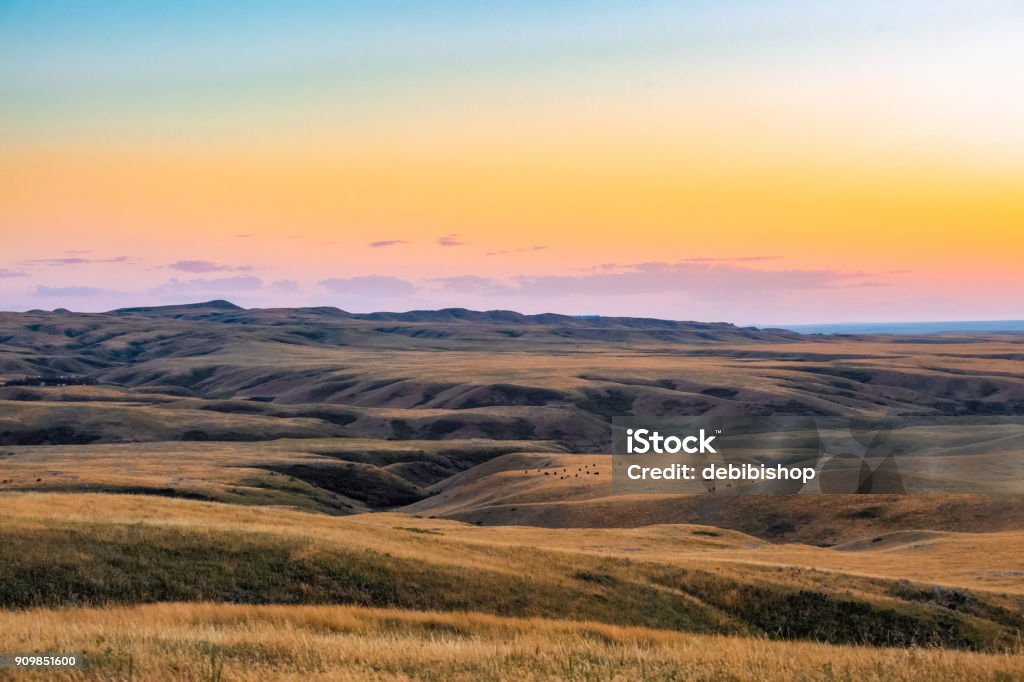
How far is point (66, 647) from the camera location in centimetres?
1672

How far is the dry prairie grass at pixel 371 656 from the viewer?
603 inches

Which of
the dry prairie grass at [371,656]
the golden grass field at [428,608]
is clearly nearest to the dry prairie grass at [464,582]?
the golden grass field at [428,608]

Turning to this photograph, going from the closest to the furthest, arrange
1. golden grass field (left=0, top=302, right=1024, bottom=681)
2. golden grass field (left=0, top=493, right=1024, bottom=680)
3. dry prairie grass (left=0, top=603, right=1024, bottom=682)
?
1. dry prairie grass (left=0, top=603, right=1024, bottom=682)
2. golden grass field (left=0, top=493, right=1024, bottom=680)
3. golden grass field (left=0, top=302, right=1024, bottom=681)

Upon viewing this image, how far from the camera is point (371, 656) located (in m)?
17.0

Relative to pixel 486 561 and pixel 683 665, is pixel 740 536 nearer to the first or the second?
pixel 486 561

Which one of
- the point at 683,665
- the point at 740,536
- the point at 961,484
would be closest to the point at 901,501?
the point at 961,484

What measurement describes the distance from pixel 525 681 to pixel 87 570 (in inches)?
721

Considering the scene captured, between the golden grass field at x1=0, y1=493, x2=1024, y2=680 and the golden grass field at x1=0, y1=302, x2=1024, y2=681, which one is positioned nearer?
the golden grass field at x1=0, y1=493, x2=1024, y2=680

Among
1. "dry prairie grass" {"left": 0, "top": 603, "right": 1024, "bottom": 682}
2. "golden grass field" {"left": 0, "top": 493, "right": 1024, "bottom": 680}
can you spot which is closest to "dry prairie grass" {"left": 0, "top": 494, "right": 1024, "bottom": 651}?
"golden grass field" {"left": 0, "top": 493, "right": 1024, "bottom": 680}

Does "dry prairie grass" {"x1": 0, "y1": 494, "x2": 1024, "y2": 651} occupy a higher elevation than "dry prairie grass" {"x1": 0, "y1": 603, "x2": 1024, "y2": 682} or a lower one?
lower

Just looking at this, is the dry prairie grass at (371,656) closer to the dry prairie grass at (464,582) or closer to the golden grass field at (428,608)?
the golden grass field at (428,608)

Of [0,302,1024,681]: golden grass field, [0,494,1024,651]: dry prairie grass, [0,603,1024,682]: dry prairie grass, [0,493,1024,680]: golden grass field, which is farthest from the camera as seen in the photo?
[0,494,1024,651]: dry prairie grass

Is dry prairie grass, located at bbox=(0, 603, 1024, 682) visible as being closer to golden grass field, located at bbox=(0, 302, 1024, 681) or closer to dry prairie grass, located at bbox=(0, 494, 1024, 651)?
golden grass field, located at bbox=(0, 302, 1024, 681)

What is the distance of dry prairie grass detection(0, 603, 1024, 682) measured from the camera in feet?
50.3
